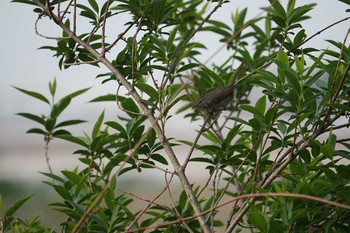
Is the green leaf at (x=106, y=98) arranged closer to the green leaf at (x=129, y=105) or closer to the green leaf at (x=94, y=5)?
the green leaf at (x=129, y=105)

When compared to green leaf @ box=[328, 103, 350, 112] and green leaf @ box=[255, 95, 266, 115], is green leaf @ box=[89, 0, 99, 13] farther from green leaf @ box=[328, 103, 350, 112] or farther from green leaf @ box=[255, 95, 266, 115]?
green leaf @ box=[328, 103, 350, 112]

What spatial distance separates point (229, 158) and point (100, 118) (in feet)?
1.84

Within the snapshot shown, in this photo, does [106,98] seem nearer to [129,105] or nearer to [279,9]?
[129,105]

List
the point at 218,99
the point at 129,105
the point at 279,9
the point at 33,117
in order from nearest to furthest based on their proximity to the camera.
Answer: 1. the point at 218,99
2. the point at 129,105
3. the point at 279,9
4. the point at 33,117

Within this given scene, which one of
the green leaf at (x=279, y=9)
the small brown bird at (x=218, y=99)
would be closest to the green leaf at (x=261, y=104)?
the small brown bird at (x=218, y=99)

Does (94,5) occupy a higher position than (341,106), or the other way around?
(94,5)

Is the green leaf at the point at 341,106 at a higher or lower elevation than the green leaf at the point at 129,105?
lower

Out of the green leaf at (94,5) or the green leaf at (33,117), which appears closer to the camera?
the green leaf at (94,5)

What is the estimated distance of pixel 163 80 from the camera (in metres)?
2.02

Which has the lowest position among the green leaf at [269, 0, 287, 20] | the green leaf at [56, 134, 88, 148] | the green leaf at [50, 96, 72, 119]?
the green leaf at [56, 134, 88, 148]

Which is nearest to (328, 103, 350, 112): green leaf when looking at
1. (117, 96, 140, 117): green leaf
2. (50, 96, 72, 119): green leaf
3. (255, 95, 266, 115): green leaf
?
(255, 95, 266, 115): green leaf

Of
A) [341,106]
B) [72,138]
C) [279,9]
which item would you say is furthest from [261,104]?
[72,138]

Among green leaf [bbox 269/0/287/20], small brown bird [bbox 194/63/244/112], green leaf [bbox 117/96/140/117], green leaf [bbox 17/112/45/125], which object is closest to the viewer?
small brown bird [bbox 194/63/244/112]

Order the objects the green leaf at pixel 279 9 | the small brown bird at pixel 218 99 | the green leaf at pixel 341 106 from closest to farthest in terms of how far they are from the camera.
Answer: the green leaf at pixel 341 106, the small brown bird at pixel 218 99, the green leaf at pixel 279 9
